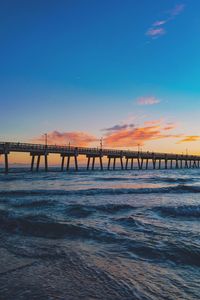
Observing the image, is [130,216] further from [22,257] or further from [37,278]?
[37,278]

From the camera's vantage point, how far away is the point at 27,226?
8539mm

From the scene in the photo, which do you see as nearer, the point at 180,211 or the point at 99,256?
the point at 99,256

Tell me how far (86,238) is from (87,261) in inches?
67.2

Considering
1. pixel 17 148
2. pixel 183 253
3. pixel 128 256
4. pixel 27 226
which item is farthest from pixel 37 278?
pixel 17 148

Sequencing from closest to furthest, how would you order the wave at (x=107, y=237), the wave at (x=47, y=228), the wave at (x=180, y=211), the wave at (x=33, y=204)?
the wave at (x=107, y=237)
the wave at (x=47, y=228)
the wave at (x=180, y=211)
the wave at (x=33, y=204)

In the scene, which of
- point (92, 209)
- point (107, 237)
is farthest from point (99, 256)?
point (92, 209)

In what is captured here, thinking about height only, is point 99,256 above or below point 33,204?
above

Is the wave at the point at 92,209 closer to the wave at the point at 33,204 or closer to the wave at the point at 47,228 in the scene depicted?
the wave at the point at 33,204

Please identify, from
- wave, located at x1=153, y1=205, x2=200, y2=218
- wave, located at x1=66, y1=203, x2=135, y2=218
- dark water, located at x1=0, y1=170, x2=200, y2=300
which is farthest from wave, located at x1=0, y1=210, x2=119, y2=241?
wave, located at x1=153, y1=205, x2=200, y2=218

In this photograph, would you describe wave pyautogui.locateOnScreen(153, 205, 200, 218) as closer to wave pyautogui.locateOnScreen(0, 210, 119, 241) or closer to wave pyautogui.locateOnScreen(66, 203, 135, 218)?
wave pyautogui.locateOnScreen(66, 203, 135, 218)

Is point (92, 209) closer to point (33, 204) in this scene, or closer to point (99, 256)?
point (33, 204)

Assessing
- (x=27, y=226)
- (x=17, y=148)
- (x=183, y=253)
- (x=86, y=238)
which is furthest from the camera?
(x=17, y=148)

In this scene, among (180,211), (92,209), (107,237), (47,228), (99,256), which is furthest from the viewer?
(92,209)

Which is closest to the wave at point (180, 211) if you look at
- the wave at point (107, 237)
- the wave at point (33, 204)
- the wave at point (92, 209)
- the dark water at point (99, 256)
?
the dark water at point (99, 256)
